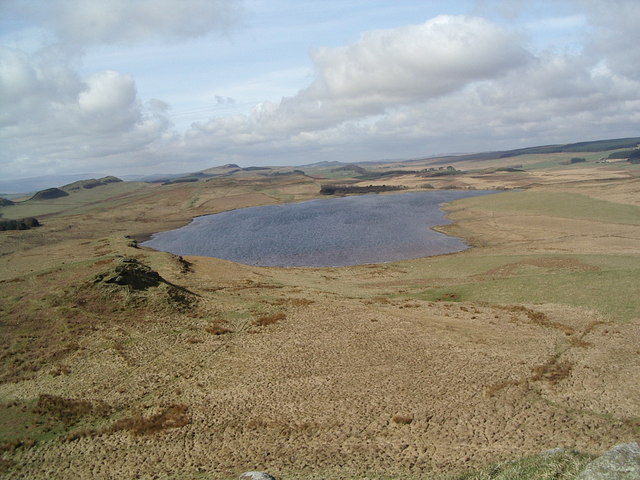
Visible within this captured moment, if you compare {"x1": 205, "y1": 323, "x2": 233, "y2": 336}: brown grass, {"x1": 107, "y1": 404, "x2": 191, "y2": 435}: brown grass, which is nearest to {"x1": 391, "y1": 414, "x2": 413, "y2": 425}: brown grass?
{"x1": 107, "y1": 404, "x2": 191, "y2": 435}: brown grass

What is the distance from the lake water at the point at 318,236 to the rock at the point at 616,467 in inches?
1940

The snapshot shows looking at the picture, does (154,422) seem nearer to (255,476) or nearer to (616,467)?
(255,476)

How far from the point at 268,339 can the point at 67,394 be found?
10918 millimetres

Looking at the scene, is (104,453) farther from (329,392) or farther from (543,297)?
(543,297)

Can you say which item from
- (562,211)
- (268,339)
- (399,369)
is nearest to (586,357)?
(399,369)

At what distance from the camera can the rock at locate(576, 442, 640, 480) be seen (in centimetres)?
974

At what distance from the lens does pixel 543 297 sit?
33.2 metres

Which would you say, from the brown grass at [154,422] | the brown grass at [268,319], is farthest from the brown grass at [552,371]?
the brown grass at [154,422]

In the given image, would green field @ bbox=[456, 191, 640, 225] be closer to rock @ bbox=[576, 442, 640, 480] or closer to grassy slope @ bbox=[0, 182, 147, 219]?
rock @ bbox=[576, 442, 640, 480]

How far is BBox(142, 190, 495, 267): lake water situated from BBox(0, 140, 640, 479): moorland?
20457mm

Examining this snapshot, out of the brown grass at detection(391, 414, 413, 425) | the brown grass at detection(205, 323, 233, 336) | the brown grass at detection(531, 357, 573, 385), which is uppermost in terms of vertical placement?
the brown grass at detection(205, 323, 233, 336)

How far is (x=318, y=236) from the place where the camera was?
83.9 m

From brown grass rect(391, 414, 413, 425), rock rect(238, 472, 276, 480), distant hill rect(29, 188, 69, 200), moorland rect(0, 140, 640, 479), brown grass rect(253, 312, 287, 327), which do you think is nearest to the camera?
rock rect(238, 472, 276, 480)

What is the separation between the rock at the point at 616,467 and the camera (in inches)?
384
